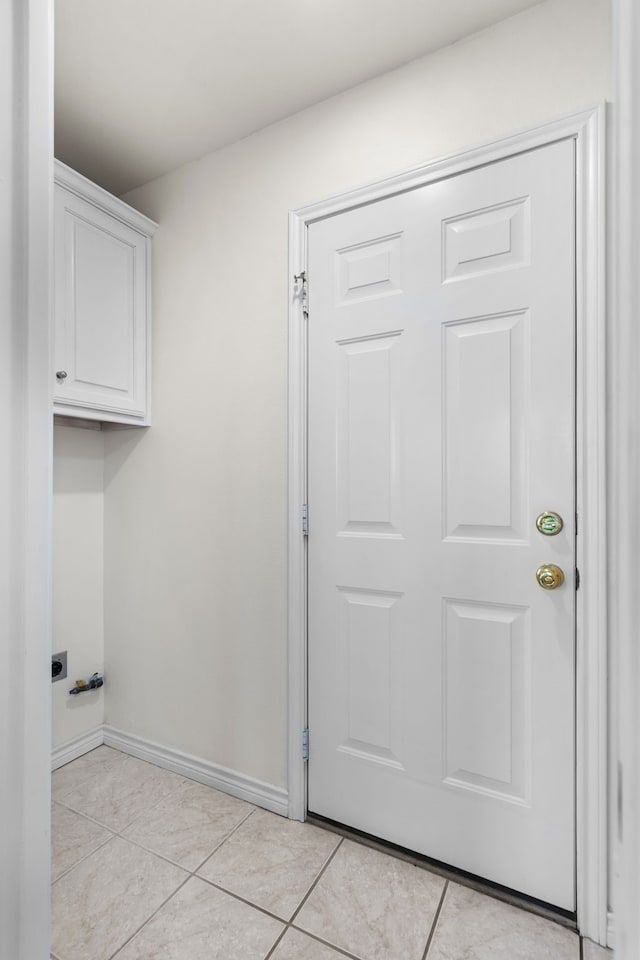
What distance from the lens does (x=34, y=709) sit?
56cm

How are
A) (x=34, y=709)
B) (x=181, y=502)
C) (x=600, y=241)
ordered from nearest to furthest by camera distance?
(x=34, y=709) < (x=600, y=241) < (x=181, y=502)

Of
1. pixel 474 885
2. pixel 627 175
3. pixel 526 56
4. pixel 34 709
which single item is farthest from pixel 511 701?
pixel 526 56

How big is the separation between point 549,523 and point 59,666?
1.96m

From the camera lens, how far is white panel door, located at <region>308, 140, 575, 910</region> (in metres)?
1.32

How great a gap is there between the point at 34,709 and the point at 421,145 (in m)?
1.73

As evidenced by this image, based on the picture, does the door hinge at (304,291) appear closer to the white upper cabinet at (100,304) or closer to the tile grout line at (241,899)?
the white upper cabinet at (100,304)

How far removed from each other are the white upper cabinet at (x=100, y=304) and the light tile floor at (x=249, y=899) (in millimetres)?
1483

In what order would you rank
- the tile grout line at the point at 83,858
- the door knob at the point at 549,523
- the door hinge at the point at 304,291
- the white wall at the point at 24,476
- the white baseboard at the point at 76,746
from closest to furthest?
the white wall at the point at 24,476 → the door knob at the point at 549,523 → the tile grout line at the point at 83,858 → the door hinge at the point at 304,291 → the white baseboard at the point at 76,746

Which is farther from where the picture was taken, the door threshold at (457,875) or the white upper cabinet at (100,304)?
the white upper cabinet at (100,304)

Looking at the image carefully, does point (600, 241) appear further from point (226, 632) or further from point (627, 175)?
point (226, 632)

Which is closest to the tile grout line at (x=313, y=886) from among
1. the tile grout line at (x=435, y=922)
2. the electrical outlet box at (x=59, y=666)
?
the tile grout line at (x=435, y=922)

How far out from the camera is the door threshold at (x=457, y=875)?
4.27 ft

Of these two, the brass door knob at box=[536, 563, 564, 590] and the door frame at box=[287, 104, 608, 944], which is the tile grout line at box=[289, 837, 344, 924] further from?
the brass door knob at box=[536, 563, 564, 590]

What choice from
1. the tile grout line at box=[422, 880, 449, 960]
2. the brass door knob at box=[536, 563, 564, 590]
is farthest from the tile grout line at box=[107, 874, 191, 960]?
the brass door knob at box=[536, 563, 564, 590]
